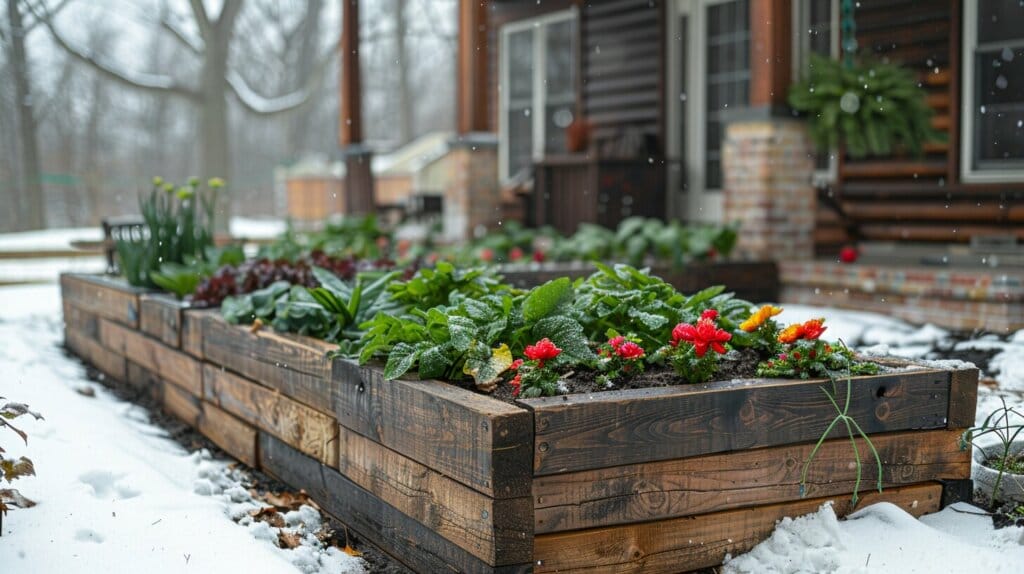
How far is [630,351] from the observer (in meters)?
2.77

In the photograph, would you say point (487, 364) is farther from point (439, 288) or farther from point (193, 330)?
point (193, 330)

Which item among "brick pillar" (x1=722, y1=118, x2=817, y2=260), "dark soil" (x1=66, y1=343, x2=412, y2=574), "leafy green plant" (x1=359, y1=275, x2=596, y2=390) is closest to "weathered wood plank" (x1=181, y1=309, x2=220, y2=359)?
"dark soil" (x1=66, y1=343, x2=412, y2=574)

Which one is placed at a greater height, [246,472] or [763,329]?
[763,329]

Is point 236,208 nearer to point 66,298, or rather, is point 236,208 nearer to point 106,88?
point 106,88

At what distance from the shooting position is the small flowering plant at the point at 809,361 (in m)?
2.79

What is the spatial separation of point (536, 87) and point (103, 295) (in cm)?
692

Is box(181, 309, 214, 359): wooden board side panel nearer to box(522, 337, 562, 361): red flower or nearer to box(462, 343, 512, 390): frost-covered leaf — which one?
box(462, 343, 512, 390): frost-covered leaf

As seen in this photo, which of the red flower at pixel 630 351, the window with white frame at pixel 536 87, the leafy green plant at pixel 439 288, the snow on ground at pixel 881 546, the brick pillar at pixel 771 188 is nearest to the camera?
the snow on ground at pixel 881 546

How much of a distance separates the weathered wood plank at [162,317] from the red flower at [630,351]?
2.42 m

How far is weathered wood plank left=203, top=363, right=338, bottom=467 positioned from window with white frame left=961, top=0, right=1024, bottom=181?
5652mm

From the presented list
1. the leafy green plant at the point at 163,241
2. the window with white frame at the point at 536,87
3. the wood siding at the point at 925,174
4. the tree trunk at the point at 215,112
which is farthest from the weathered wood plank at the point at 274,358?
the tree trunk at the point at 215,112

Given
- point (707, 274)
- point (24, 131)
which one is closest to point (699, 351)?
point (707, 274)

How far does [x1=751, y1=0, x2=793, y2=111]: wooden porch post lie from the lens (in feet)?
21.6

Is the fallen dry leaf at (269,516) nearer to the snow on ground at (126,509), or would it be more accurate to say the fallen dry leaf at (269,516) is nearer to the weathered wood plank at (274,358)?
the snow on ground at (126,509)
